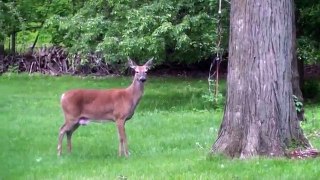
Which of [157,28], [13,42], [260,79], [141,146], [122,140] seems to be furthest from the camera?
[13,42]

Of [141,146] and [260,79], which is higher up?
[260,79]

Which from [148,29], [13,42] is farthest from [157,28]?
[13,42]

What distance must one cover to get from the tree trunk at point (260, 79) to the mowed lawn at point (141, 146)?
356 mm

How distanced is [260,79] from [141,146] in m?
3.08

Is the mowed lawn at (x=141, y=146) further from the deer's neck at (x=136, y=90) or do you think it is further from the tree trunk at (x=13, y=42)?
the tree trunk at (x=13, y=42)

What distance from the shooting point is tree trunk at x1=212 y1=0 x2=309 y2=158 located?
9.46m

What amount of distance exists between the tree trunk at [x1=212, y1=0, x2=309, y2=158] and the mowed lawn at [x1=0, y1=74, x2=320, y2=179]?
356 millimetres

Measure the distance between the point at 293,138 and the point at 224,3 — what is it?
32.7 feet

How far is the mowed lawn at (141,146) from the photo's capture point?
897 centimetres

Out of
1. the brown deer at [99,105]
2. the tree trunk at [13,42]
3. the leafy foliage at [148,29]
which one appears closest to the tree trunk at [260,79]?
the brown deer at [99,105]

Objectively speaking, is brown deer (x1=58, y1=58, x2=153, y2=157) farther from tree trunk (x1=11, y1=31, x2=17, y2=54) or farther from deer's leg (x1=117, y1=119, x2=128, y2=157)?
tree trunk (x1=11, y1=31, x2=17, y2=54)

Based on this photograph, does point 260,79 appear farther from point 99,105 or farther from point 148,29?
point 148,29

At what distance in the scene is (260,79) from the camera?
31.1ft

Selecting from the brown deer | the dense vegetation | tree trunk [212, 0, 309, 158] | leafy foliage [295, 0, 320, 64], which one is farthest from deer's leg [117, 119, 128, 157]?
leafy foliage [295, 0, 320, 64]
